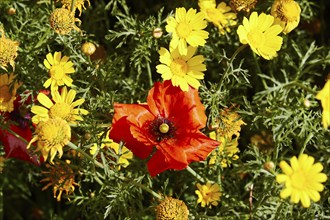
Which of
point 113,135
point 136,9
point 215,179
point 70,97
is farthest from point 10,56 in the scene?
point 136,9

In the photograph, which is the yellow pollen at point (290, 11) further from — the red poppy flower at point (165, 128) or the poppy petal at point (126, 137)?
the poppy petal at point (126, 137)

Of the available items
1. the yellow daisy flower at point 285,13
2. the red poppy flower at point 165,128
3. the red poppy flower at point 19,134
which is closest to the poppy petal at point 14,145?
the red poppy flower at point 19,134

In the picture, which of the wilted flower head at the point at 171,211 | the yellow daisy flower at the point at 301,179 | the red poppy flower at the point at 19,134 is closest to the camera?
the yellow daisy flower at the point at 301,179

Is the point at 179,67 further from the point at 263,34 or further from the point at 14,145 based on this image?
the point at 14,145

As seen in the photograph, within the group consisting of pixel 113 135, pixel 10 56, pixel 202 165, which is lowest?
pixel 202 165

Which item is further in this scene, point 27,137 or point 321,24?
point 321,24

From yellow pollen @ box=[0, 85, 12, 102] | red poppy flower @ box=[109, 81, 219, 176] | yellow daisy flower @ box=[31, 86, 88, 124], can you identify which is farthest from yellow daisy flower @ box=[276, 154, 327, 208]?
yellow pollen @ box=[0, 85, 12, 102]

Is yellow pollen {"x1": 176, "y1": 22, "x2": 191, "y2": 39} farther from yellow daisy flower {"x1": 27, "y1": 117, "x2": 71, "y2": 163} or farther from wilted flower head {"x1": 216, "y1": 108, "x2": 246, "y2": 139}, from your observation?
yellow daisy flower {"x1": 27, "y1": 117, "x2": 71, "y2": 163}

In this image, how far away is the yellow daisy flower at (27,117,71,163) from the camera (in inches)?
42.3

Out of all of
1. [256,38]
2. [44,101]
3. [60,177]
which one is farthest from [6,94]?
[256,38]

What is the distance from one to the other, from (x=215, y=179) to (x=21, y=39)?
0.62 meters

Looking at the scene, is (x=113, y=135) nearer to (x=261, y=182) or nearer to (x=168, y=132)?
(x=168, y=132)

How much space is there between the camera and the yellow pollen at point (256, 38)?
4.00 ft

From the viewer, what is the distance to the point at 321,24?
1.80 metres
